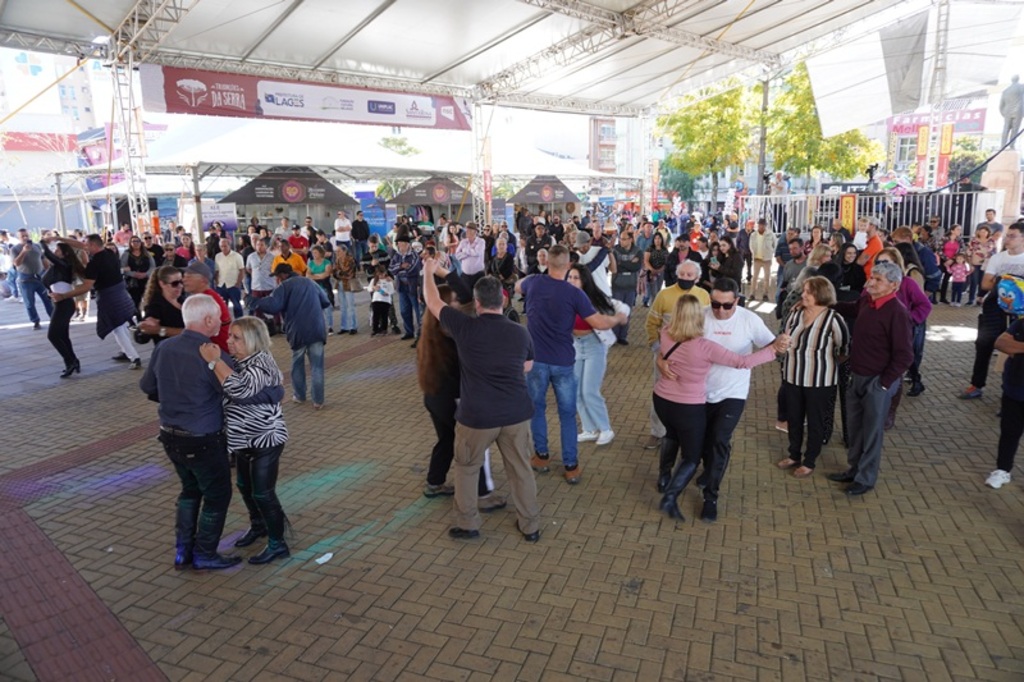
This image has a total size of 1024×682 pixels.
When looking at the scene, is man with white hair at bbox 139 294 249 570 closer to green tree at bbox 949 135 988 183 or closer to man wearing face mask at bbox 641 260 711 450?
man wearing face mask at bbox 641 260 711 450

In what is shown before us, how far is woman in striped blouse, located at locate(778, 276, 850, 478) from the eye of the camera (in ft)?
15.8

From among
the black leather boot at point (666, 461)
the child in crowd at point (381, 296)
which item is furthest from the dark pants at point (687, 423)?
the child in crowd at point (381, 296)

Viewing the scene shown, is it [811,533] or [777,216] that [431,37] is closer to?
[777,216]

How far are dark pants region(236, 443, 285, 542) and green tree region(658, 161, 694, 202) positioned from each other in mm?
49443

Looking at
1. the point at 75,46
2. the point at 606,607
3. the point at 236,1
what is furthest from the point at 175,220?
the point at 606,607

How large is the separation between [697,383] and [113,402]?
7.03 metres

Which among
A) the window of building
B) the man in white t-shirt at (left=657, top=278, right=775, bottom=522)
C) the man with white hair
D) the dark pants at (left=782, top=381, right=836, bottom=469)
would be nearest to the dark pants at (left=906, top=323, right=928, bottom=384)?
the dark pants at (left=782, top=381, right=836, bottom=469)

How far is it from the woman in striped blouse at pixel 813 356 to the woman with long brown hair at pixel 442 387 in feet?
8.02

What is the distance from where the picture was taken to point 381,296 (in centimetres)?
1097

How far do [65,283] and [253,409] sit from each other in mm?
7134

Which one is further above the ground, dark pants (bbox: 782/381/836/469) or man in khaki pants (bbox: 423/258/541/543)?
man in khaki pants (bbox: 423/258/541/543)

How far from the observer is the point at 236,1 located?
1227 centimetres

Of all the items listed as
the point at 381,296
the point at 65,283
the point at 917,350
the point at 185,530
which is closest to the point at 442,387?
the point at 185,530

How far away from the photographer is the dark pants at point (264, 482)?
153 inches
